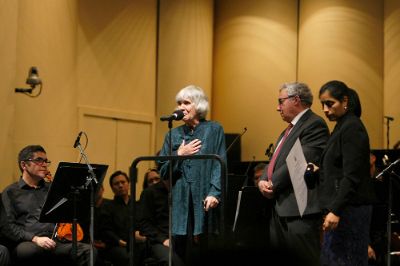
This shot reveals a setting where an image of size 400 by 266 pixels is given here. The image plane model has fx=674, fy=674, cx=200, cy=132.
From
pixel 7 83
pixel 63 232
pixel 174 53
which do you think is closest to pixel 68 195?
pixel 63 232

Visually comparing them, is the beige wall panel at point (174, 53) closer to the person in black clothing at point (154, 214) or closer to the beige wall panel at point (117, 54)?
→ the beige wall panel at point (117, 54)

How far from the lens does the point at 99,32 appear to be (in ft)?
28.6

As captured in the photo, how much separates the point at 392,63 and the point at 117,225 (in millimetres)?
4663

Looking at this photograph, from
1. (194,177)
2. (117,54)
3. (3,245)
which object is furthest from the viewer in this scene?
(117,54)

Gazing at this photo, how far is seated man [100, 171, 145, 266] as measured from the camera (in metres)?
6.60

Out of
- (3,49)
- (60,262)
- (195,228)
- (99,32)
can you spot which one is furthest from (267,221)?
(99,32)

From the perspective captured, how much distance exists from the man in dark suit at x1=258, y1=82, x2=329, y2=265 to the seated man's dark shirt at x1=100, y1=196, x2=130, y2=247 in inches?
110

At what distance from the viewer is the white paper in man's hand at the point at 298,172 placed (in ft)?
13.3

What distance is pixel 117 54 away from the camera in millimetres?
8992

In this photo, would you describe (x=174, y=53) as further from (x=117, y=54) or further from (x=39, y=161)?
(x=39, y=161)

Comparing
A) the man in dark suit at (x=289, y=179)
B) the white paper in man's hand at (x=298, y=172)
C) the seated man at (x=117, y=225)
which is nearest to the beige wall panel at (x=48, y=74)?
the seated man at (x=117, y=225)

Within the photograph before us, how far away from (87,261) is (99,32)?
12.8 ft

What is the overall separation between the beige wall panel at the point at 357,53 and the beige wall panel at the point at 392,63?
10 cm

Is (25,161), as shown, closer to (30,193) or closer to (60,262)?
(30,193)
